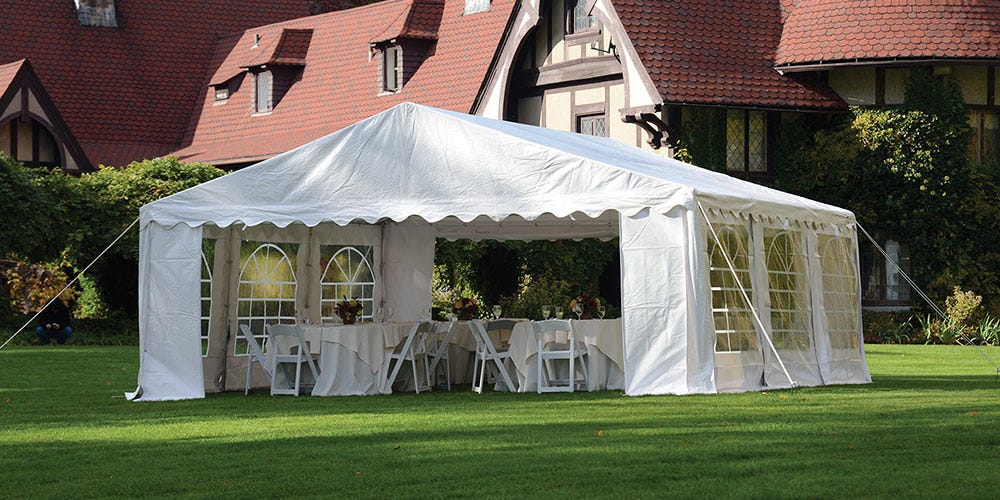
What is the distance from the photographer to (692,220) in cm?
1386

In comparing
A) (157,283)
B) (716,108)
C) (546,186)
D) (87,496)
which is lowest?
(87,496)

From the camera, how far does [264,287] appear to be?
54.7 ft

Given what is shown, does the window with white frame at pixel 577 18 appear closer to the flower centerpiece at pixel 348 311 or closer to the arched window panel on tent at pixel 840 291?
→ the arched window panel on tent at pixel 840 291

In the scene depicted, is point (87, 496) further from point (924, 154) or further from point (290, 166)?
point (924, 154)

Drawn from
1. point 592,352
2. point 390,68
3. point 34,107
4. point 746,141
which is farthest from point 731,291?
point 34,107

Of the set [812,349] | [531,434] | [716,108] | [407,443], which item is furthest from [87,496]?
[716,108]

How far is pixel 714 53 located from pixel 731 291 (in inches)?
556

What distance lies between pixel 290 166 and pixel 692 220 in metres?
4.13

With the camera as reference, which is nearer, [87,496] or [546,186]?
[87,496]

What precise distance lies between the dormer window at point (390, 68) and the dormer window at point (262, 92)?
4363 mm

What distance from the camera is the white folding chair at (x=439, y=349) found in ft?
52.3

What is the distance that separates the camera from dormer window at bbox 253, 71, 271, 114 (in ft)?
124

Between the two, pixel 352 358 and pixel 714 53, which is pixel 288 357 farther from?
pixel 714 53

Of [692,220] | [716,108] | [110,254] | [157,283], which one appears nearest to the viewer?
[692,220]
